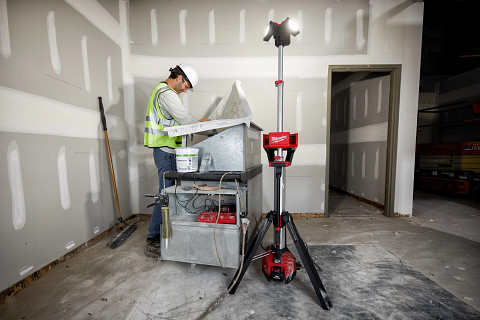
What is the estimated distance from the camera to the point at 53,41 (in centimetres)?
153

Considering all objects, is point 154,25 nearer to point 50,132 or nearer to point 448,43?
point 50,132

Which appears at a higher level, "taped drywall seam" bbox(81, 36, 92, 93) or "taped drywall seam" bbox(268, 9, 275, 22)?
"taped drywall seam" bbox(268, 9, 275, 22)

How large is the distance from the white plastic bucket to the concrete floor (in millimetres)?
774

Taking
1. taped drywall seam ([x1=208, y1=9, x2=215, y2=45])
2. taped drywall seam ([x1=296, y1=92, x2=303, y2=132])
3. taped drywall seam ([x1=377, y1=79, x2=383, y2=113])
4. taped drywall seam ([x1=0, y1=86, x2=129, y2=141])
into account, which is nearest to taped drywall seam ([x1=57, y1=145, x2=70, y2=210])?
taped drywall seam ([x1=0, y1=86, x2=129, y2=141])

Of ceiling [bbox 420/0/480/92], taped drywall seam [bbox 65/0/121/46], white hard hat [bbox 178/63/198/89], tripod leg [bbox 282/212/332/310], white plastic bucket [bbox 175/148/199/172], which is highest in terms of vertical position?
ceiling [bbox 420/0/480/92]

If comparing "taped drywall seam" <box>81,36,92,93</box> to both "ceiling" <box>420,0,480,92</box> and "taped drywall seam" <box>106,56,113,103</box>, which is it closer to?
"taped drywall seam" <box>106,56,113,103</box>

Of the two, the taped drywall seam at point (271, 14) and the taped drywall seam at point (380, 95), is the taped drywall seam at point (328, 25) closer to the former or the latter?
the taped drywall seam at point (271, 14)

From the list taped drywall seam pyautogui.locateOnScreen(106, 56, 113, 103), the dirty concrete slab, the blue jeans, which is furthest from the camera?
taped drywall seam pyautogui.locateOnScreen(106, 56, 113, 103)

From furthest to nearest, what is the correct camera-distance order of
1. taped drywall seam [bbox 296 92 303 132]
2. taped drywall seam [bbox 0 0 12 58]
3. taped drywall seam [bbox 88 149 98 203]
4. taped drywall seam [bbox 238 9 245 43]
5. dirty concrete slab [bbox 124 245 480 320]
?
taped drywall seam [bbox 296 92 303 132] → taped drywall seam [bbox 238 9 245 43] → taped drywall seam [bbox 88 149 98 203] → taped drywall seam [bbox 0 0 12 58] → dirty concrete slab [bbox 124 245 480 320]

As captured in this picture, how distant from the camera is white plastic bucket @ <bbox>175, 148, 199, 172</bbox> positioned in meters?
1.33

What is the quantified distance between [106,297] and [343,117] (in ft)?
14.6

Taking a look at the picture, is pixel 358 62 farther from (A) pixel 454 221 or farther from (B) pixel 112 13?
(B) pixel 112 13

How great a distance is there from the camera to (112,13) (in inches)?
87.7

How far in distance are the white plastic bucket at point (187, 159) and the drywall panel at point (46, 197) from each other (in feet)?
3.41
